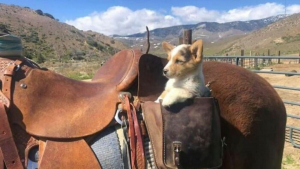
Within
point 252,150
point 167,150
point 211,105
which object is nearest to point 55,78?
point 167,150

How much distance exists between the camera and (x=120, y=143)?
1.62 meters

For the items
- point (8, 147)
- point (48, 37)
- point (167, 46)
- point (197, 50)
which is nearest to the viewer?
point (8, 147)

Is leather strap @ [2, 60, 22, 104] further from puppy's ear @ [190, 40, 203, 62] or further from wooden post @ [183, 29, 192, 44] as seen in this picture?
wooden post @ [183, 29, 192, 44]

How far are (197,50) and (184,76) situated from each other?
221 mm

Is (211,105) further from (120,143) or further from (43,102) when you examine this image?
(43,102)

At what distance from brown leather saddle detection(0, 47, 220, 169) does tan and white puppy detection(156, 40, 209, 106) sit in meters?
0.15

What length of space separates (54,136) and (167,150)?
61 cm

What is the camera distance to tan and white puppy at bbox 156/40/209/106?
153cm

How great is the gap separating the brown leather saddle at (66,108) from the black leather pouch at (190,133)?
0.30 feet

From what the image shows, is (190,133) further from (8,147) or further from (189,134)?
(8,147)

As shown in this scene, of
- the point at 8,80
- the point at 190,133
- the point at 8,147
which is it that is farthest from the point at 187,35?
the point at 8,147

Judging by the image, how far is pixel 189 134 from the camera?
1.51 metres

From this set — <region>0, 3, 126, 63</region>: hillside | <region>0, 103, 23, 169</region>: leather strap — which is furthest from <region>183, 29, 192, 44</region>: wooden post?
<region>0, 3, 126, 63</region>: hillside

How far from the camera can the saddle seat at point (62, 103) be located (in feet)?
5.15
